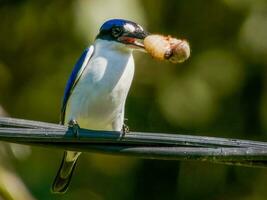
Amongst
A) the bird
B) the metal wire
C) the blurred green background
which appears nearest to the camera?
the metal wire

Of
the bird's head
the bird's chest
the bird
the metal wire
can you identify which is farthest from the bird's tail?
the metal wire

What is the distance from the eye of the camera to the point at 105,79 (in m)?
5.89

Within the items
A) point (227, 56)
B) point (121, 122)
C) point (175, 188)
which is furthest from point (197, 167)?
point (121, 122)

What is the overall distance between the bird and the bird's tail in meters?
0.43

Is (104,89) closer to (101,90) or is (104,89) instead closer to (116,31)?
(101,90)

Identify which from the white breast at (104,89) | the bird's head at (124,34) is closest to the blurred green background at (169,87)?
the bird's head at (124,34)

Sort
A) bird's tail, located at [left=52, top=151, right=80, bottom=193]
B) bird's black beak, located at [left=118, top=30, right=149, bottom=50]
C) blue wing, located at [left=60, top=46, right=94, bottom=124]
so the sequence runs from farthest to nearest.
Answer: bird's tail, located at [left=52, top=151, right=80, bottom=193], blue wing, located at [left=60, top=46, right=94, bottom=124], bird's black beak, located at [left=118, top=30, right=149, bottom=50]

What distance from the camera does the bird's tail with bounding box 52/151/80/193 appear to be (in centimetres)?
646

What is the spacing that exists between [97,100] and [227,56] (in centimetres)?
207

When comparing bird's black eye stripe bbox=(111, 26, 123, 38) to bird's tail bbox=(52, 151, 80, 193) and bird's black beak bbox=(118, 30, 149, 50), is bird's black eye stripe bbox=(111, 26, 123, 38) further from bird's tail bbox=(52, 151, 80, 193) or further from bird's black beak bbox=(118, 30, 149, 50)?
bird's tail bbox=(52, 151, 80, 193)

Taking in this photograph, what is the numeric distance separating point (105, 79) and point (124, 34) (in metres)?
0.30

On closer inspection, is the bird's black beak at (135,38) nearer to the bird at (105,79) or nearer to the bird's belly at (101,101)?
the bird at (105,79)

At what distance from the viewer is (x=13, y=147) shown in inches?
276

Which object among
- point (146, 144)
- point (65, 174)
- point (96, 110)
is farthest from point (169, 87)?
point (146, 144)
